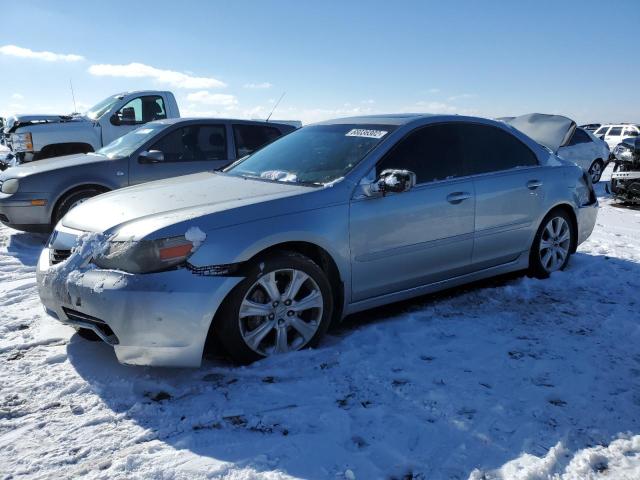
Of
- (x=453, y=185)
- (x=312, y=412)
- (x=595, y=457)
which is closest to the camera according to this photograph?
(x=595, y=457)

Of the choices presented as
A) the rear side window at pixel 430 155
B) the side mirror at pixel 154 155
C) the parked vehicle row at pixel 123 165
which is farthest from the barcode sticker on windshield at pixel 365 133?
the side mirror at pixel 154 155

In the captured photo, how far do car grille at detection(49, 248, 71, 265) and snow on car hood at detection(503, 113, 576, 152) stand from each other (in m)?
5.25

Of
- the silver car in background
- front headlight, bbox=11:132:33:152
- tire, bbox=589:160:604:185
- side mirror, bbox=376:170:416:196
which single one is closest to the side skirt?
the silver car in background

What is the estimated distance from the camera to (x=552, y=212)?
5.25 meters

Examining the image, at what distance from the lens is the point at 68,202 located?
22.6 feet

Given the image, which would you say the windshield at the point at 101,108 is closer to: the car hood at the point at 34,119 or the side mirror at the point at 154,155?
the car hood at the point at 34,119

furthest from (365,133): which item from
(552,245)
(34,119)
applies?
(34,119)

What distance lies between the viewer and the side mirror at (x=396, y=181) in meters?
3.75

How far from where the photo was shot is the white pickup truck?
32.1 ft

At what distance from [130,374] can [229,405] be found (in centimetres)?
71

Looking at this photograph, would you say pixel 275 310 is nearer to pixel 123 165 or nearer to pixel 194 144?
pixel 123 165

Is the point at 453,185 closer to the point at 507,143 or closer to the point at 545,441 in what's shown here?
the point at 507,143

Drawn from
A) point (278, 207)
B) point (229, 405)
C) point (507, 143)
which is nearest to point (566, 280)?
point (507, 143)

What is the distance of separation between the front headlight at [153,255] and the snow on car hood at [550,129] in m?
4.94
